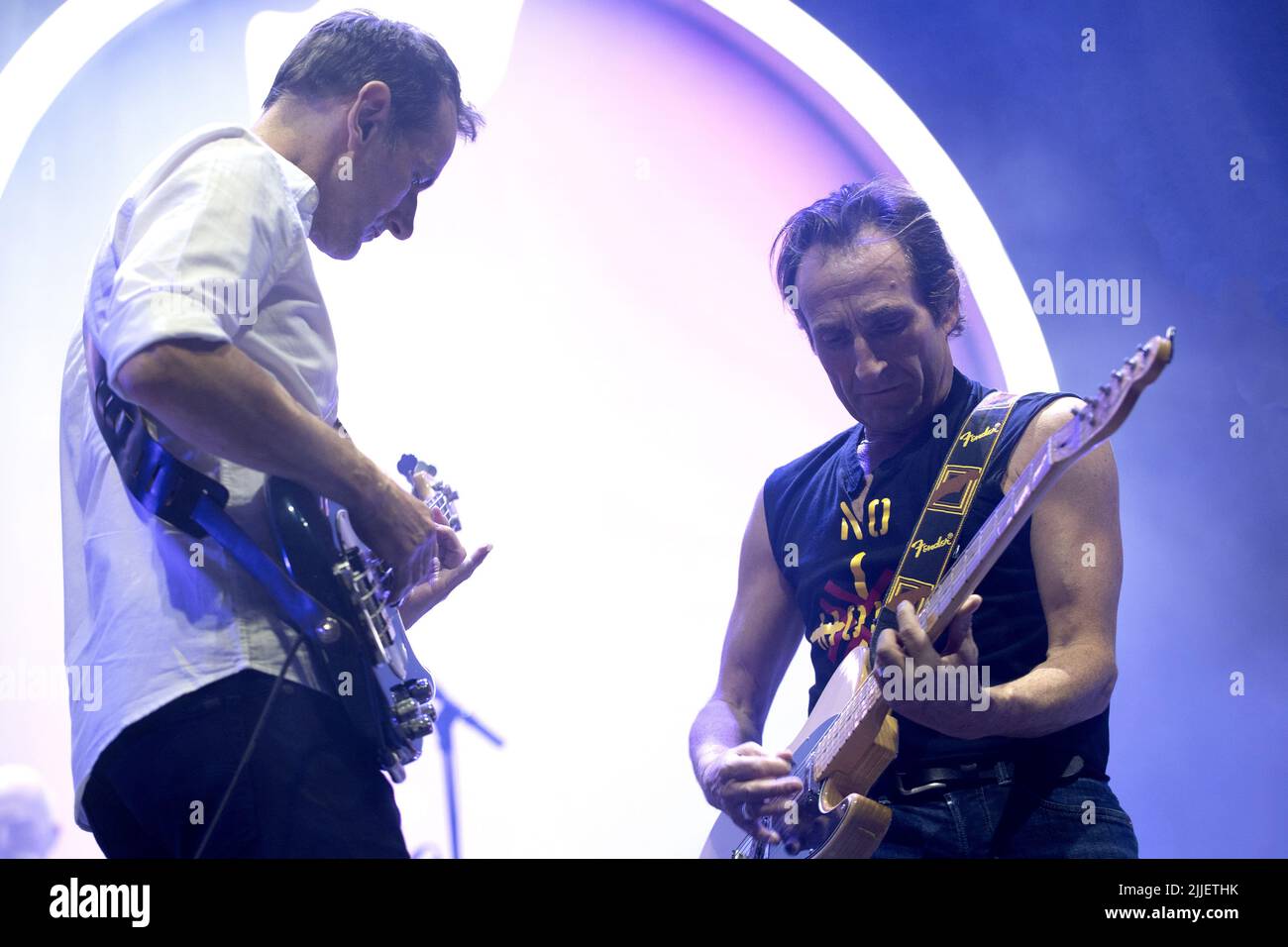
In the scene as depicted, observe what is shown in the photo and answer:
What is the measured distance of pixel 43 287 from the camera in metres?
2.60

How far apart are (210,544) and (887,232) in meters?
1.53

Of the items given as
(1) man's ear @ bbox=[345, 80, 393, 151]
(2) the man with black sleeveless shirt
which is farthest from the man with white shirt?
(2) the man with black sleeveless shirt

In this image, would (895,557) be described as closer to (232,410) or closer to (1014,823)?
(1014,823)

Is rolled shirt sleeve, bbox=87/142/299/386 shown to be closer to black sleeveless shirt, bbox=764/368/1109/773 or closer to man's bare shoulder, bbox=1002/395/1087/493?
black sleeveless shirt, bbox=764/368/1109/773

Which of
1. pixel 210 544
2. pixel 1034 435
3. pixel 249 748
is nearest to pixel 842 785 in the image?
pixel 1034 435

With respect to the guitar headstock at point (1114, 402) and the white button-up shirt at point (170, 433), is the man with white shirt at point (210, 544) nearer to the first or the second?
the white button-up shirt at point (170, 433)

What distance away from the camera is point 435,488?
7.40 ft

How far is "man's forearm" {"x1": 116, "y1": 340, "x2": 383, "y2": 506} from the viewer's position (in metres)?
1.41

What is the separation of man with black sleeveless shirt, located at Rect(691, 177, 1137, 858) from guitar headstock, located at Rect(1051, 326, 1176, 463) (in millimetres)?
274

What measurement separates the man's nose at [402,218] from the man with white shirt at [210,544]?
0.30 meters

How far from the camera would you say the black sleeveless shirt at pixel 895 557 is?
1.95 m

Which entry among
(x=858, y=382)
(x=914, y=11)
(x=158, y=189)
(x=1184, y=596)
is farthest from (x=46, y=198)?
(x=1184, y=596)

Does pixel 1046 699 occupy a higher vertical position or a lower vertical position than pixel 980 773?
higher
